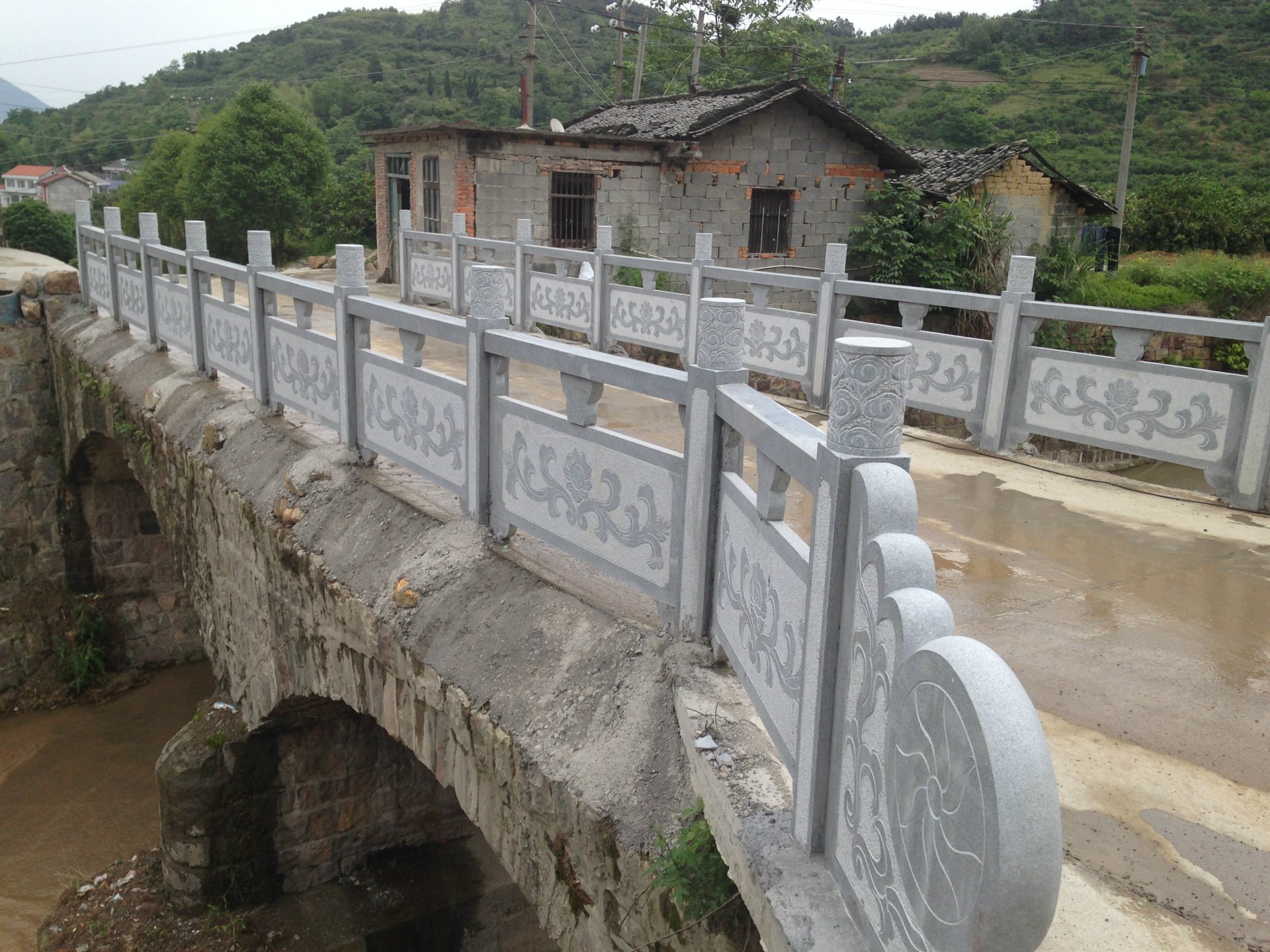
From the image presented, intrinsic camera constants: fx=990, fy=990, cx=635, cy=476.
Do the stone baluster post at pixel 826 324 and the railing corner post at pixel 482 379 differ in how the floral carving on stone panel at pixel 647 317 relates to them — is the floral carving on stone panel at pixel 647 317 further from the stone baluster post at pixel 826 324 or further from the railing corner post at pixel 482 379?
the railing corner post at pixel 482 379

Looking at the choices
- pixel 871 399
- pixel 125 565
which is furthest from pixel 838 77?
pixel 871 399

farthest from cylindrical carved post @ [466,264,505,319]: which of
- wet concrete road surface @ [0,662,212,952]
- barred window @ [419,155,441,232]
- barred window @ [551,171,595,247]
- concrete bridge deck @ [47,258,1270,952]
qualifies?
barred window @ [419,155,441,232]

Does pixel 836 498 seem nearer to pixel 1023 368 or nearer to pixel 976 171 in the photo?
pixel 1023 368

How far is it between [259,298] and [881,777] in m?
5.18

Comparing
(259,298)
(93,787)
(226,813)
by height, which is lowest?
(93,787)

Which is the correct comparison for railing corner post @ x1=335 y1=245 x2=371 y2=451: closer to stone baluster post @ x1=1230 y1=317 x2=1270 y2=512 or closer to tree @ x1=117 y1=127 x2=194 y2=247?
stone baluster post @ x1=1230 y1=317 x2=1270 y2=512

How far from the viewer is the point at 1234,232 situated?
23.8 m

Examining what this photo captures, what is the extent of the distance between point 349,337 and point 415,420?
2.40 feet

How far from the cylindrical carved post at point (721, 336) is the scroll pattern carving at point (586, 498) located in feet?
1.66

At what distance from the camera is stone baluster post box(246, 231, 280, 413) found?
586cm

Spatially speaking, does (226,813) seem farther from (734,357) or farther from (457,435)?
(734,357)

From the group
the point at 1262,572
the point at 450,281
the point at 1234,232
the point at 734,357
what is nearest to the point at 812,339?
the point at 1262,572

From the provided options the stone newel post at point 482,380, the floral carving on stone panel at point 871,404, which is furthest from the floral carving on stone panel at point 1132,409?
the floral carving on stone panel at point 871,404

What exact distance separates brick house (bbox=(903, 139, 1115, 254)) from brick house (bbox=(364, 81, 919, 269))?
3.21 ft
